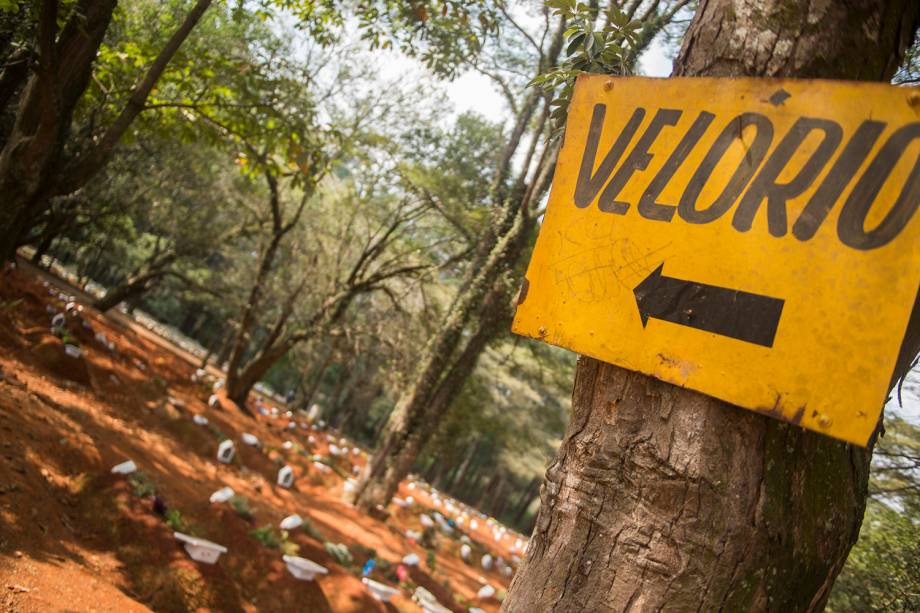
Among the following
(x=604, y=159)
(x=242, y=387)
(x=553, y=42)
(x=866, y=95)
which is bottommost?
(x=242, y=387)

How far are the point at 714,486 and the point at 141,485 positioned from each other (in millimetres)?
5673

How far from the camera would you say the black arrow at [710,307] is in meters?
1.12

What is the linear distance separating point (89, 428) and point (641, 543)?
278 inches

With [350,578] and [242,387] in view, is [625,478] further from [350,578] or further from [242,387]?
[242,387]

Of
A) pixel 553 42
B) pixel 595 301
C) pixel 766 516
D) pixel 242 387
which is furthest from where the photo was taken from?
pixel 242 387

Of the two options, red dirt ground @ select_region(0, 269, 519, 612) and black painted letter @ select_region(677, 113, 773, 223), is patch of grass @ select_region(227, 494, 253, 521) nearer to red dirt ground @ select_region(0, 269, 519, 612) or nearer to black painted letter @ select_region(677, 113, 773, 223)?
red dirt ground @ select_region(0, 269, 519, 612)

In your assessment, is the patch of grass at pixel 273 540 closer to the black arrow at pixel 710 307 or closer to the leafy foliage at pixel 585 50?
the leafy foliage at pixel 585 50

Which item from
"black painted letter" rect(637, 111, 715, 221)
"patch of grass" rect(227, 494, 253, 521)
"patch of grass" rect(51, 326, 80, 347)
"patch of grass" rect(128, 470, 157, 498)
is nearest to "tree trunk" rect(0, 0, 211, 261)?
"patch of grass" rect(128, 470, 157, 498)

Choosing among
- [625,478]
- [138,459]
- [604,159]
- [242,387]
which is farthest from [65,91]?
[242,387]

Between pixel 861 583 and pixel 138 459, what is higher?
pixel 861 583

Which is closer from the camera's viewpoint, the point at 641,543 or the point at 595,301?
the point at 641,543

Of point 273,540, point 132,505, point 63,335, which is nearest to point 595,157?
point 132,505

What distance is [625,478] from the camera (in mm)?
1184

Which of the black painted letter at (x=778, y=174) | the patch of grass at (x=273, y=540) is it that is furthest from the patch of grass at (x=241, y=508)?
the black painted letter at (x=778, y=174)
